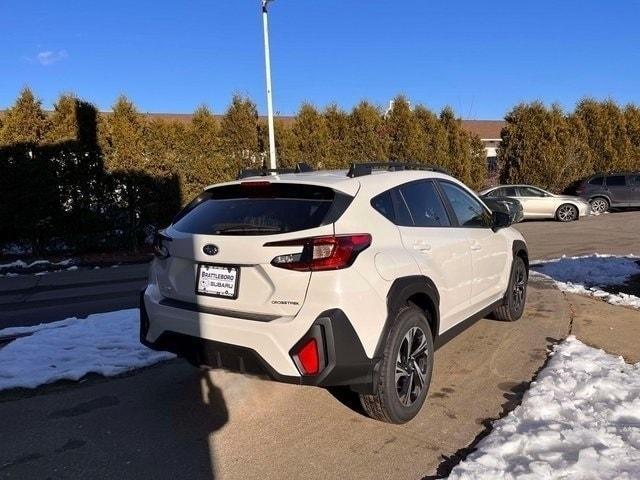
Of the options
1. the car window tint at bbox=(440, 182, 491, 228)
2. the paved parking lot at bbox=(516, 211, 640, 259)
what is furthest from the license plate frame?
the paved parking lot at bbox=(516, 211, 640, 259)

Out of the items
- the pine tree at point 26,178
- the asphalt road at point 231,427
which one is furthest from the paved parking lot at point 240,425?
the pine tree at point 26,178

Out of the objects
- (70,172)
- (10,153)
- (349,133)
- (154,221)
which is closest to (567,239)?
(349,133)

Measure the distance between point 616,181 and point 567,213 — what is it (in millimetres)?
4270

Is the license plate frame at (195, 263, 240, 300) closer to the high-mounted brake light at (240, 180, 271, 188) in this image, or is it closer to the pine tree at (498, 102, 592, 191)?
the high-mounted brake light at (240, 180, 271, 188)

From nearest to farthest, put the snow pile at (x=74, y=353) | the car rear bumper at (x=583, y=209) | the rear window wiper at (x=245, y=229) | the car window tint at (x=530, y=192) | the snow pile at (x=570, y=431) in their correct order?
the snow pile at (x=570, y=431)
the rear window wiper at (x=245, y=229)
the snow pile at (x=74, y=353)
the car rear bumper at (x=583, y=209)
the car window tint at (x=530, y=192)

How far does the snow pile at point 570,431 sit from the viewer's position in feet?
9.77

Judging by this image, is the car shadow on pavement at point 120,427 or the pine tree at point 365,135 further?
the pine tree at point 365,135

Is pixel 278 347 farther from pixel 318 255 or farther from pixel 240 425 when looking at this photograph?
pixel 240 425

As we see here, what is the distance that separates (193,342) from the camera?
353 cm

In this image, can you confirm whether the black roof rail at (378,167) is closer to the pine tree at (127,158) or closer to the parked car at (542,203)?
the pine tree at (127,158)

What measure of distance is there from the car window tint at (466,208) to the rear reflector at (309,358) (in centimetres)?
210

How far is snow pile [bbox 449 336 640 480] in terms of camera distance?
2.98 meters

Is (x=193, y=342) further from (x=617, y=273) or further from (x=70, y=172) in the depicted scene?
(x=70, y=172)

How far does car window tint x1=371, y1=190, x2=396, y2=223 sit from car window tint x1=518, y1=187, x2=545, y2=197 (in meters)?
18.2
